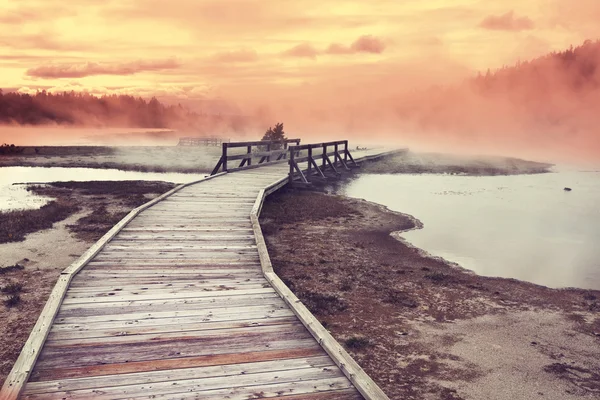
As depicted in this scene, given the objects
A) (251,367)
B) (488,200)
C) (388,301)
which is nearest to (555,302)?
(388,301)

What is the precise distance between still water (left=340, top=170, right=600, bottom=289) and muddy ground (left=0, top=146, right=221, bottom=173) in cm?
1280

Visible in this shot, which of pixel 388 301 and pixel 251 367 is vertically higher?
pixel 251 367

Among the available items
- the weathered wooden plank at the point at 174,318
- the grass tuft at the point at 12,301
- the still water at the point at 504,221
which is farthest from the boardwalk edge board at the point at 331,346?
the still water at the point at 504,221

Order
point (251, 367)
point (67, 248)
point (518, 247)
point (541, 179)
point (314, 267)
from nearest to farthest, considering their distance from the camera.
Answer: point (251, 367) → point (314, 267) → point (67, 248) → point (518, 247) → point (541, 179)

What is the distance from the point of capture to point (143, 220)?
33.3 ft

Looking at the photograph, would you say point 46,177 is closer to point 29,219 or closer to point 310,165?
point 29,219

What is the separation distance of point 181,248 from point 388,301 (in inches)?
146

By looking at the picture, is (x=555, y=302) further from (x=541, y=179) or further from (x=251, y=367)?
(x=541, y=179)

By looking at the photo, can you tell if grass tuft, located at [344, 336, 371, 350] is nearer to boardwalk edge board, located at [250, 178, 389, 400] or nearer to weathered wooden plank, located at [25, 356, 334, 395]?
boardwalk edge board, located at [250, 178, 389, 400]

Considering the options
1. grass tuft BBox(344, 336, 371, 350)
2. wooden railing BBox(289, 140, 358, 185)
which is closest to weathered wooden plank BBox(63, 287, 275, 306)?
grass tuft BBox(344, 336, 371, 350)

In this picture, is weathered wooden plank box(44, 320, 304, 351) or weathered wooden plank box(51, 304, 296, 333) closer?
weathered wooden plank box(44, 320, 304, 351)

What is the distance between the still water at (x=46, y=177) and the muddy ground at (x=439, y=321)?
431 inches

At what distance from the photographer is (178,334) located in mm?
5145

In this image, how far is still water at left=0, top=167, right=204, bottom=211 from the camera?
1755 centimetres
